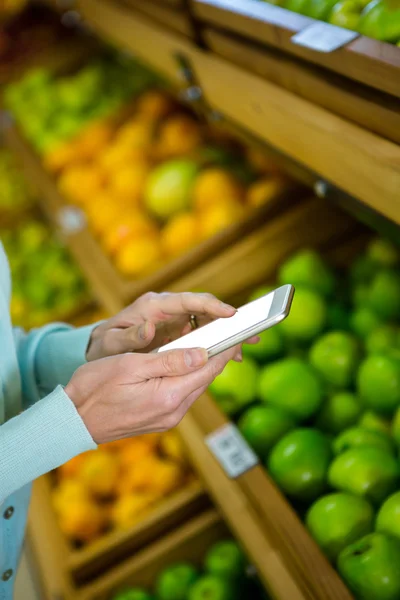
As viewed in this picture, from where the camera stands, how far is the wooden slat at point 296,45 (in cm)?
86

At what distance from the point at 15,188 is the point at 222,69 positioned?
2.05 m

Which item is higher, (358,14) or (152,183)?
(358,14)

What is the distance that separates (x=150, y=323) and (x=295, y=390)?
20.1 inches

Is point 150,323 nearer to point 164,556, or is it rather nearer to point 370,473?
point 370,473

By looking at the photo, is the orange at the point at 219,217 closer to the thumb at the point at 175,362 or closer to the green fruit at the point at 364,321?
the green fruit at the point at 364,321

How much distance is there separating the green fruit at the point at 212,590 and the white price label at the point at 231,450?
0.91 ft

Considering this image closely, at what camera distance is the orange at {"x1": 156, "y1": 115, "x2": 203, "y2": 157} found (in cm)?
243

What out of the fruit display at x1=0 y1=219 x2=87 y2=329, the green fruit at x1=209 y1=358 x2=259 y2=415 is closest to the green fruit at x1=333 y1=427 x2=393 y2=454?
the green fruit at x1=209 y1=358 x2=259 y2=415

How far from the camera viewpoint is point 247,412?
1.42m

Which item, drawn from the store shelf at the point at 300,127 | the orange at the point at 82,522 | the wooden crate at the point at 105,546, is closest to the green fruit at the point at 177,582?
the wooden crate at the point at 105,546

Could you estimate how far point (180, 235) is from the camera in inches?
77.3

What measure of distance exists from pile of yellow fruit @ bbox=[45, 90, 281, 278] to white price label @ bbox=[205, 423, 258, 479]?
688mm

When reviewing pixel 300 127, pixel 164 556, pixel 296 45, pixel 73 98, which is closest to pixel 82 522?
pixel 164 556

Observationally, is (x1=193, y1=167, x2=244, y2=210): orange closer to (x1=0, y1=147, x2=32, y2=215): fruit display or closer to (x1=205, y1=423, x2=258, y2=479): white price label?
(x1=205, y1=423, x2=258, y2=479): white price label
